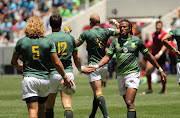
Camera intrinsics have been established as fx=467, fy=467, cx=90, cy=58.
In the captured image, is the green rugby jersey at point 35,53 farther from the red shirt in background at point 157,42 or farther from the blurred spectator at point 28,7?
the blurred spectator at point 28,7

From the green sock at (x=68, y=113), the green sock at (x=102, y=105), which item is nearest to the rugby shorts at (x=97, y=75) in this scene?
the green sock at (x=102, y=105)

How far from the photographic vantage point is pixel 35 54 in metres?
8.04

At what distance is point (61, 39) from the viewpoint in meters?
9.32

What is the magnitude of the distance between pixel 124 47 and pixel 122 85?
798 mm

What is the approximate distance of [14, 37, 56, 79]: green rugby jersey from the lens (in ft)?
26.4

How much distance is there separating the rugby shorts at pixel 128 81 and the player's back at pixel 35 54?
2.18 m

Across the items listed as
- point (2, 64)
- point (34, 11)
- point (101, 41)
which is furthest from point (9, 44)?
point (101, 41)

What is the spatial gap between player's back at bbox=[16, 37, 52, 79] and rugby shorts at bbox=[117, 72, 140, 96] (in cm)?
218

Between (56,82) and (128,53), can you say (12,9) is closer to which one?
(128,53)

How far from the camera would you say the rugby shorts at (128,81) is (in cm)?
962

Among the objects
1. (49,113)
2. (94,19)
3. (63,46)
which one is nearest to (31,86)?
(63,46)

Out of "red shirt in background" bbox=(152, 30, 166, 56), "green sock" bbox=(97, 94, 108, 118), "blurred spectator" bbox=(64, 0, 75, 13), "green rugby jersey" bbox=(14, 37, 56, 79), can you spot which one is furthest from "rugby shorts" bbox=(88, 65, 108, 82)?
"blurred spectator" bbox=(64, 0, 75, 13)

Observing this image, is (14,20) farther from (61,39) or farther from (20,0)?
(61,39)

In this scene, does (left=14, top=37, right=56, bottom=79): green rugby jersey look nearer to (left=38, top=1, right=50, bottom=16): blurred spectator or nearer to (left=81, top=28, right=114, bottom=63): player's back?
(left=81, top=28, right=114, bottom=63): player's back
